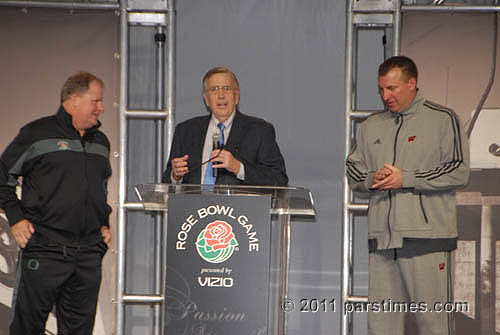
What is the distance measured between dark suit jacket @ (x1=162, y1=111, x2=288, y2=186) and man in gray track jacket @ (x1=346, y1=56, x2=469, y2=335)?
47cm

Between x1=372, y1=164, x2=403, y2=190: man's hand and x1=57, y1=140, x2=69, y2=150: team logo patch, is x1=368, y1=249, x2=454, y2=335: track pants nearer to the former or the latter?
x1=372, y1=164, x2=403, y2=190: man's hand

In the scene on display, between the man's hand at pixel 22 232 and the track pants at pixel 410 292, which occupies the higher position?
the man's hand at pixel 22 232

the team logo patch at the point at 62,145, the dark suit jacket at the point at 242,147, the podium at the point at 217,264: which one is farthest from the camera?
the dark suit jacket at the point at 242,147

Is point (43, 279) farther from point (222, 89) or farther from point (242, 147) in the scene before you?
point (222, 89)

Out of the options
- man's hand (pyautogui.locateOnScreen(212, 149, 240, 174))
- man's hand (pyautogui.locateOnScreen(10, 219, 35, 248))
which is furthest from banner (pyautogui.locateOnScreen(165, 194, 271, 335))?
man's hand (pyautogui.locateOnScreen(10, 219, 35, 248))

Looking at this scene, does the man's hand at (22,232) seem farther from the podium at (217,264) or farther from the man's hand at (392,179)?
the man's hand at (392,179)

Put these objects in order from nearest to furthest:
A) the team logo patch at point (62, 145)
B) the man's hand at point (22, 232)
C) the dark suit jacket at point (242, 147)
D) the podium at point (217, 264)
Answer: the podium at point (217, 264)
the man's hand at point (22, 232)
the team logo patch at point (62, 145)
the dark suit jacket at point (242, 147)

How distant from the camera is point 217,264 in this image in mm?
2828

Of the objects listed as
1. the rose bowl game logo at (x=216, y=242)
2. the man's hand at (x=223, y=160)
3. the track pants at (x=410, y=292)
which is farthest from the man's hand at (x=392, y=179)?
the rose bowl game logo at (x=216, y=242)

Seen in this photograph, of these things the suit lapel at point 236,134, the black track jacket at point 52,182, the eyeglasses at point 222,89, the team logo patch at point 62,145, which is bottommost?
the black track jacket at point 52,182

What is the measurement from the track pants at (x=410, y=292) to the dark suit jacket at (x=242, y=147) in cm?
76

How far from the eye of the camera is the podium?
111 inches

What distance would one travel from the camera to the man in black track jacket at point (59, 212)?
3.42 metres

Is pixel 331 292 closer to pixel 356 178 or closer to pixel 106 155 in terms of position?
pixel 356 178
